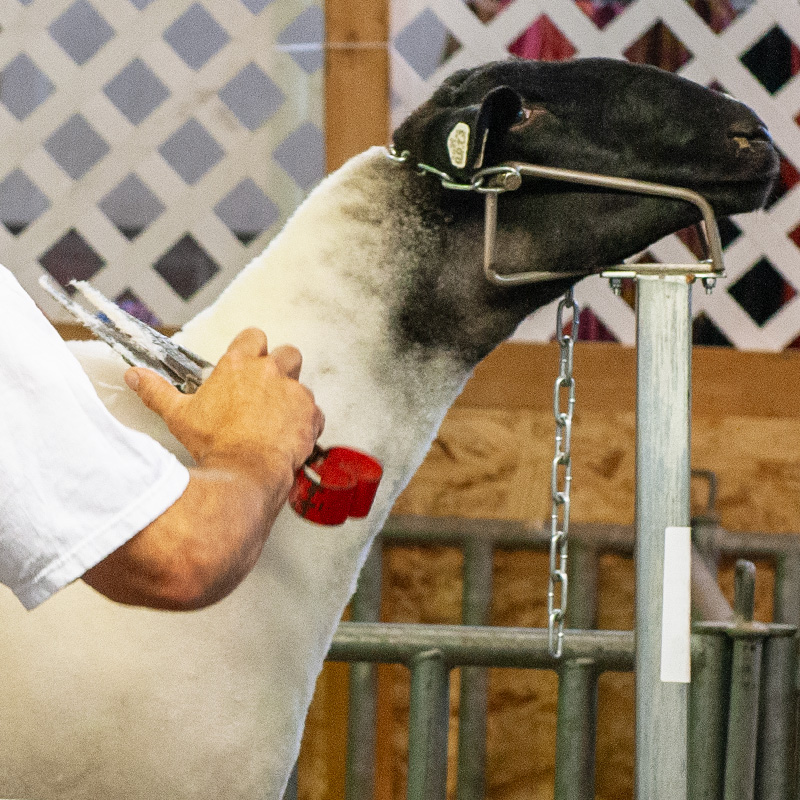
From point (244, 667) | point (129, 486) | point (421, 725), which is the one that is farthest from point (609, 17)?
point (129, 486)

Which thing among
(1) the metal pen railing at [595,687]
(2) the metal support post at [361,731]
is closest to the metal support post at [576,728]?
(1) the metal pen railing at [595,687]

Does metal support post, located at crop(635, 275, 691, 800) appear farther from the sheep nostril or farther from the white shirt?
the white shirt

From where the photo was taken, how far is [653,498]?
0.56 m

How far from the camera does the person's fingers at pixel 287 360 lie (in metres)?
0.58

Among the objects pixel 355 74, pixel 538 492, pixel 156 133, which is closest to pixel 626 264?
pixel 538 492

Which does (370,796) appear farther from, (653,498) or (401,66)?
(401,66)

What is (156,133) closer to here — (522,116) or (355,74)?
(355,74)

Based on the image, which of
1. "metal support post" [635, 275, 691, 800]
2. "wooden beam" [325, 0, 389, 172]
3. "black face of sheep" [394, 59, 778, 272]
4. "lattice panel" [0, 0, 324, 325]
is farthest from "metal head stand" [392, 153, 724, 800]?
"lattice panel" [0, 0, 324, 325]

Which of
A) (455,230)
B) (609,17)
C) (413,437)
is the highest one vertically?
(609,17)

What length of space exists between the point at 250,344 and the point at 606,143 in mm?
291

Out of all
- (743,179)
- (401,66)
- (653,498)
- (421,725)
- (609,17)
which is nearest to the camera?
(653,498)

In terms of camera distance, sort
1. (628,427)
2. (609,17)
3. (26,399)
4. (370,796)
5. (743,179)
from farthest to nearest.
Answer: (609,17)
(628,427)
(370,796)
(743,179)
(26,399)

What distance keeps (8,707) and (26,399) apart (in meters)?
0.31

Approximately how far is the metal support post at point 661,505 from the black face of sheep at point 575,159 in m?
0.15
